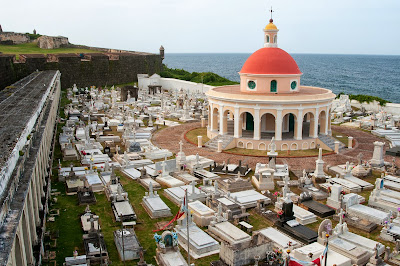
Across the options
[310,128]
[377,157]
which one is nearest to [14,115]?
[310,128]

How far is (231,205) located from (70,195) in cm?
668

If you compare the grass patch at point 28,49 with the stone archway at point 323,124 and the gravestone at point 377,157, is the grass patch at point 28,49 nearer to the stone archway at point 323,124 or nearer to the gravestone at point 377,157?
the stone archway at point 323,124

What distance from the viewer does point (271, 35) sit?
27156mm

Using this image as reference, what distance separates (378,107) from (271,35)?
16.3 metres

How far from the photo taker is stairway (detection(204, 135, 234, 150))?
79.8 feet

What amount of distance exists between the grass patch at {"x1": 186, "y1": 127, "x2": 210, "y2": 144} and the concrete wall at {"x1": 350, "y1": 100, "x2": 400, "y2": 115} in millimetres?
18213

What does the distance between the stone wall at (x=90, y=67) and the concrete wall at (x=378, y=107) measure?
33.2 meters

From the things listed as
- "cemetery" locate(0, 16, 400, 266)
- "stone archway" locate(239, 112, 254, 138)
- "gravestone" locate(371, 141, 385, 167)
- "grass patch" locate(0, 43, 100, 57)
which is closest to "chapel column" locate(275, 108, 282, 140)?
"cemetery" locate(0, 16, 400, 266)

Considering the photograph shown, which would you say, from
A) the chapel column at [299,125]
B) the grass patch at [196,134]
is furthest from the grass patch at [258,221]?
the grass patch at [196,134]

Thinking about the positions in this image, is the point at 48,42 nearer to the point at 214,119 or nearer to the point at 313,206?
the point at 214,119

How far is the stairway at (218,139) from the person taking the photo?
957 inches

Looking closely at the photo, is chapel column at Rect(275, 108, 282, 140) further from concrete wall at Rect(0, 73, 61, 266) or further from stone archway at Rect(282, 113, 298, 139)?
concrete wall at Rect(0, 73, 61, 266)

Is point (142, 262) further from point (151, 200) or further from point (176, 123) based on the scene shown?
point (176, 123)

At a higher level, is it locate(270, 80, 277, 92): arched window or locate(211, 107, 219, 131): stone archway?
locate(270, 80, 277, 92): arched window
